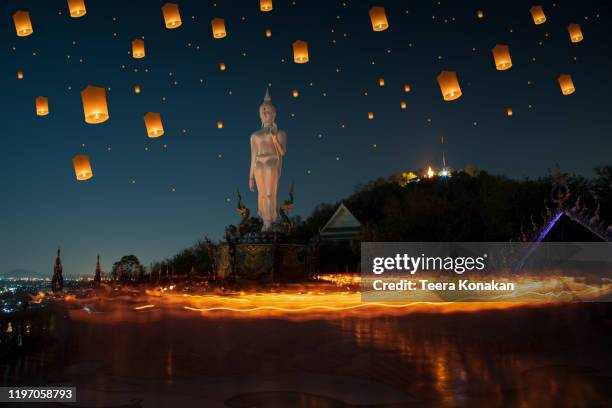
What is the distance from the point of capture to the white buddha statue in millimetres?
14836

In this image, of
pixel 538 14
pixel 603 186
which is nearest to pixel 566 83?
pixel 538 14

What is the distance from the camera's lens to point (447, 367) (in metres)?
4.74

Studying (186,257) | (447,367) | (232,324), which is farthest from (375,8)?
(186,257)

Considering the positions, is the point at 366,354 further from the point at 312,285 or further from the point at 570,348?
the point at 312,285

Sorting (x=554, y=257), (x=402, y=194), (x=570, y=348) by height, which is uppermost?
(x=402, y=194)

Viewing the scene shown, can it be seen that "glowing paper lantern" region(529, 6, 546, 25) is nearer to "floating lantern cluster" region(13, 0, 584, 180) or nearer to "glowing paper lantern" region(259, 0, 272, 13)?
"floating lantern cluster" region(13, 0, 584, 180)

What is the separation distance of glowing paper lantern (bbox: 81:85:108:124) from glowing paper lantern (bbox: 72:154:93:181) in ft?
4.80

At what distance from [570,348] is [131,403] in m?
4.52

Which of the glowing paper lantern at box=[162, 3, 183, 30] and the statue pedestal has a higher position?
the glowing paper lantern at box=[162, 3, 183, 30]

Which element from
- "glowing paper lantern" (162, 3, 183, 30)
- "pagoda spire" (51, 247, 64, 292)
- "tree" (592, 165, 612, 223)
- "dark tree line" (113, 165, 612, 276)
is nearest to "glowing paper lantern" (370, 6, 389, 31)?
"glowing paper lantern" (162, 3, 183, 30)

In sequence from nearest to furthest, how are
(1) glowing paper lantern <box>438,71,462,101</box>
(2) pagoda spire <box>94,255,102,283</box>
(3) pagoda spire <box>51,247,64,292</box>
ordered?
(1) glowing paper lantern <box>438,71,462,101</box>, (3) pagoda spire <box>51,247,64,292</box>, (2) pagoda spire <box>94,255,102,283</box>

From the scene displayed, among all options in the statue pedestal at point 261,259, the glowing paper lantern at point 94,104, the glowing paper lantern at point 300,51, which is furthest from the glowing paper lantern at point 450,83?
the statue pedestal at point 261,259

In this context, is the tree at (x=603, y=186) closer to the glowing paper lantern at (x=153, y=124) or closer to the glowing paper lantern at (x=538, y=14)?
the glowing paper lantern at (x=538, y=14)

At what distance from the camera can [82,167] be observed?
27.0 ft
